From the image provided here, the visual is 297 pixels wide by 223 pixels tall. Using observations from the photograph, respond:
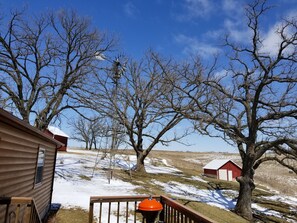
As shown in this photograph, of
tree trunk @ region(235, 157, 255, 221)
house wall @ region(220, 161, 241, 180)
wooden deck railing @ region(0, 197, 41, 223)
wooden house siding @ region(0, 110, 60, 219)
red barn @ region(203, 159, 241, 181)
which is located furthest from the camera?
house wall @ region(220, 161, 241, 180)

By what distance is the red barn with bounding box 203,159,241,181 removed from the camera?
3238 cm

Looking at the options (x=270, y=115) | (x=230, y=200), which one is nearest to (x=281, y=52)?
(x=270, y=115)

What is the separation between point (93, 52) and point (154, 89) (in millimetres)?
6207

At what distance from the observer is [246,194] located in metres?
12.5

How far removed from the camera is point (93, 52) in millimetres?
17500

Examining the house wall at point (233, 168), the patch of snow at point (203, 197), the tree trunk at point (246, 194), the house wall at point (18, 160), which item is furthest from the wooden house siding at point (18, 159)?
the house wall at point (233, 168)

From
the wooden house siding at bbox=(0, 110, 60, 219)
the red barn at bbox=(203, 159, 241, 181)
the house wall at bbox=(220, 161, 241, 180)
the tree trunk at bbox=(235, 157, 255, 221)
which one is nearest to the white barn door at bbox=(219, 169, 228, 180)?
the red barn at bbox=(203, 159, 241, 181)

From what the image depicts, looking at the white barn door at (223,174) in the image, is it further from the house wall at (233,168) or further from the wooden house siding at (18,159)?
the wooden house siding at (18,159)

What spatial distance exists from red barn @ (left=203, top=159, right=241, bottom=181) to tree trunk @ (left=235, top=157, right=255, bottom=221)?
20.0 meters

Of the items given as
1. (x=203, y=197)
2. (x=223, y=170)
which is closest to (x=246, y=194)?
(x=203, y=197)

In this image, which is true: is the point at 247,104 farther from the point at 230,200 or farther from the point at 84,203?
the point at 84,203

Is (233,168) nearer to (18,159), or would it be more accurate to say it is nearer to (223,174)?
(223,174)

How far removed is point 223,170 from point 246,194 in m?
21.2

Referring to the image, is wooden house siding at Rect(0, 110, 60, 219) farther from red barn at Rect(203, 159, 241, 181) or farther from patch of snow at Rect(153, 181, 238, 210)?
→ red barn at Rect(203, 159, 241, 181)
